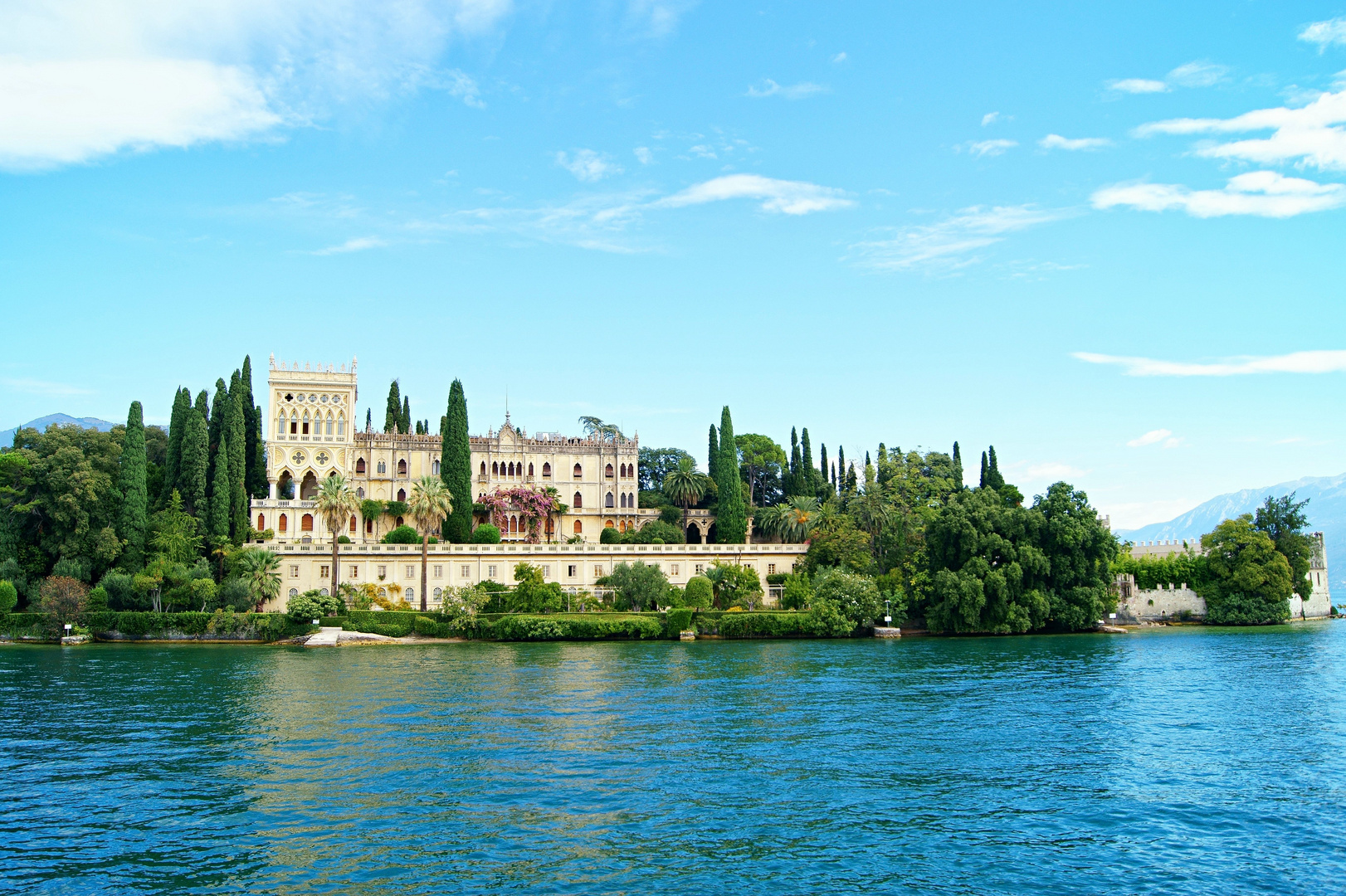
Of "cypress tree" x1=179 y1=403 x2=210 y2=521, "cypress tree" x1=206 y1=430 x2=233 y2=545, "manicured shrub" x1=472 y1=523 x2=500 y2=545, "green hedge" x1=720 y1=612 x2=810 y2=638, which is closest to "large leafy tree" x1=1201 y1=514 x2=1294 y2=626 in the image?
"green hedge" x1=720 y1=612 x2=810 y2=638

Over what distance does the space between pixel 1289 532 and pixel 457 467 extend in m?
59.1

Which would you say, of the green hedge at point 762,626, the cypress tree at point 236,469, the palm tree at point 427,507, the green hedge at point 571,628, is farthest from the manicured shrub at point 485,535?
the green hedge at point 762,626

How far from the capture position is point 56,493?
58906 mm

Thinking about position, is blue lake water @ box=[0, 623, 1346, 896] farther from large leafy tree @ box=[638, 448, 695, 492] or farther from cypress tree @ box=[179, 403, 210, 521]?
large leafy tree @ box=[638, 448, 695, 492]

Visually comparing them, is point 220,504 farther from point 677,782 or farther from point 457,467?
point 677,782

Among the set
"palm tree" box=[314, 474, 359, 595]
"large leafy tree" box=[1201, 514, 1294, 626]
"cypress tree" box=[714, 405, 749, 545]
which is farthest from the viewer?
"cypress tree" box=[714, 405, 749, 545]

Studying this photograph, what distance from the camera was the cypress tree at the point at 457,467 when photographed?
69.7 m

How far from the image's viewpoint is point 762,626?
194 feet

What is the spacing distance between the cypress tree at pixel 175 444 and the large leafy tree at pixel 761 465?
160 ft

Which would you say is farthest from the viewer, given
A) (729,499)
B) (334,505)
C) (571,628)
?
(729,499)

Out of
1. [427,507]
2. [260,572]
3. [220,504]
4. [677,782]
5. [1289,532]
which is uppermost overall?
[220,504]

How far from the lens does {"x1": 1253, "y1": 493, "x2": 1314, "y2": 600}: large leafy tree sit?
6869 cm

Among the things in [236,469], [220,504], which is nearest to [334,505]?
[220,504]

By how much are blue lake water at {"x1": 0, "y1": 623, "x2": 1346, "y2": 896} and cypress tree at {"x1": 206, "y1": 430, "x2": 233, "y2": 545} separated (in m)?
21.1
